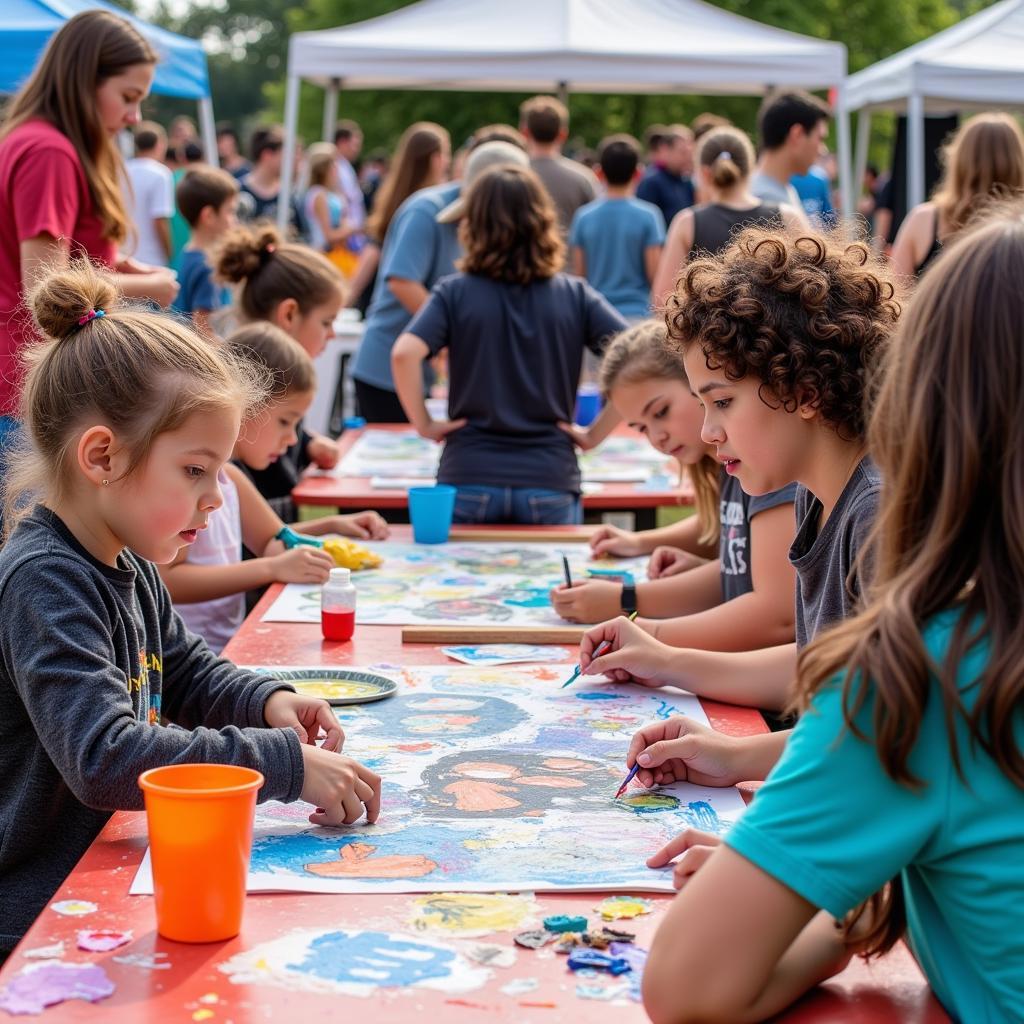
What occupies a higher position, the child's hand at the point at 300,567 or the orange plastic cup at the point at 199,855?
the orange plastic cup at the point at 199,855

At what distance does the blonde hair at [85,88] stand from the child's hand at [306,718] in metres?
2.26

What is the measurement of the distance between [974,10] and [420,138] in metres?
41.9

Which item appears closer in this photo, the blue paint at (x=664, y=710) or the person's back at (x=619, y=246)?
the blue paint at (x=664, y=710)

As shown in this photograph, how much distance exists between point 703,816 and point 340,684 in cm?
77

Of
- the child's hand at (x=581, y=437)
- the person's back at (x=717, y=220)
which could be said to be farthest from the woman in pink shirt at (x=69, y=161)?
the person's back at (x=717, y=220)

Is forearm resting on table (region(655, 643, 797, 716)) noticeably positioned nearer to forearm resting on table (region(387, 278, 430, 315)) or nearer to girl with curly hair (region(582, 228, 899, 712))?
→ girl with curly hair (region(582, 228, 899, 712))

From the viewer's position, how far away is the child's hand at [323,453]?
14.5 feet

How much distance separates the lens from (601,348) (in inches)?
165

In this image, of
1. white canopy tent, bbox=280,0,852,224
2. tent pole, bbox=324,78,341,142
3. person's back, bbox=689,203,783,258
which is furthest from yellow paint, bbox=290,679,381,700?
tent pole, bbox=324,78,341,142

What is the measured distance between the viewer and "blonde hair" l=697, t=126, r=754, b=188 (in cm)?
597

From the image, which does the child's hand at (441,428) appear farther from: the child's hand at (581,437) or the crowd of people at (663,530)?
the child's hand at (581,437)

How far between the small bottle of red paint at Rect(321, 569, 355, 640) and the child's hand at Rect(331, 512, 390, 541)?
103cm

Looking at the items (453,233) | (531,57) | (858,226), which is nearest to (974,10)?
(531,57)

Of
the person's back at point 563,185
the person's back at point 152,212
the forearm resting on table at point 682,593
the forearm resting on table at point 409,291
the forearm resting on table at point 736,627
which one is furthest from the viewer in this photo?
the person's back at point 152,212
